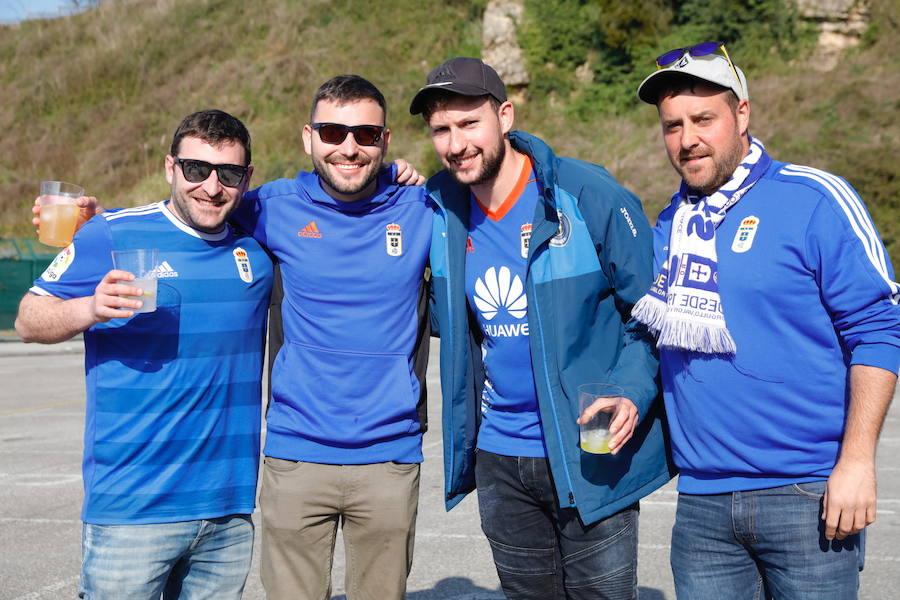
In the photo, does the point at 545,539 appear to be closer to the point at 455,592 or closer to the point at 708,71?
the point at 708,71

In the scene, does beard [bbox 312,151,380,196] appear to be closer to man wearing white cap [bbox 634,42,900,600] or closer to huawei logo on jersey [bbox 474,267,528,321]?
huawei logo on jersey [bbox 474,267,528,321]

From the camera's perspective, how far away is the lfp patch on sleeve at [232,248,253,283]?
148 inches

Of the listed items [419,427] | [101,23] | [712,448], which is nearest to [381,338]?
[419,427]

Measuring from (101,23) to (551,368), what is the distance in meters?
55.6

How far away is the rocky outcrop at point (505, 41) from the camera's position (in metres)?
40.3

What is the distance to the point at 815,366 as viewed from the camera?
3.02 metres

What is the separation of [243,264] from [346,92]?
2.77ft

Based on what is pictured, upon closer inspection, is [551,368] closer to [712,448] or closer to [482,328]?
[482,328]

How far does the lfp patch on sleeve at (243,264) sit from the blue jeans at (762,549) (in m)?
1.83

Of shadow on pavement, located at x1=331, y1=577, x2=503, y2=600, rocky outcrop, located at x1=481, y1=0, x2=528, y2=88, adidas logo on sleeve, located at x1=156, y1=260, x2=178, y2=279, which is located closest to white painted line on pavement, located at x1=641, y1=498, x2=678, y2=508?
shadow on pavement, located at x1=331, y1=577, x2=503, y2=600

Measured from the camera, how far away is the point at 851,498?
2.88 meters

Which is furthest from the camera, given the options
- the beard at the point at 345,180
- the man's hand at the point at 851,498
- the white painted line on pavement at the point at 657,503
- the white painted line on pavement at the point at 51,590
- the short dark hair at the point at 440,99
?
the white painted line on pavement at the point at 657,503

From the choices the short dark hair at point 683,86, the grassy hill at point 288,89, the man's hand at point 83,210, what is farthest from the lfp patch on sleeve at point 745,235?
the grassy hill at point 288,89

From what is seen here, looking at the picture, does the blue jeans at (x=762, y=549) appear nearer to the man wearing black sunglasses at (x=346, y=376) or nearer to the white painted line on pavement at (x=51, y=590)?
the man wearing black sunglasses at (x=346, y=376)
